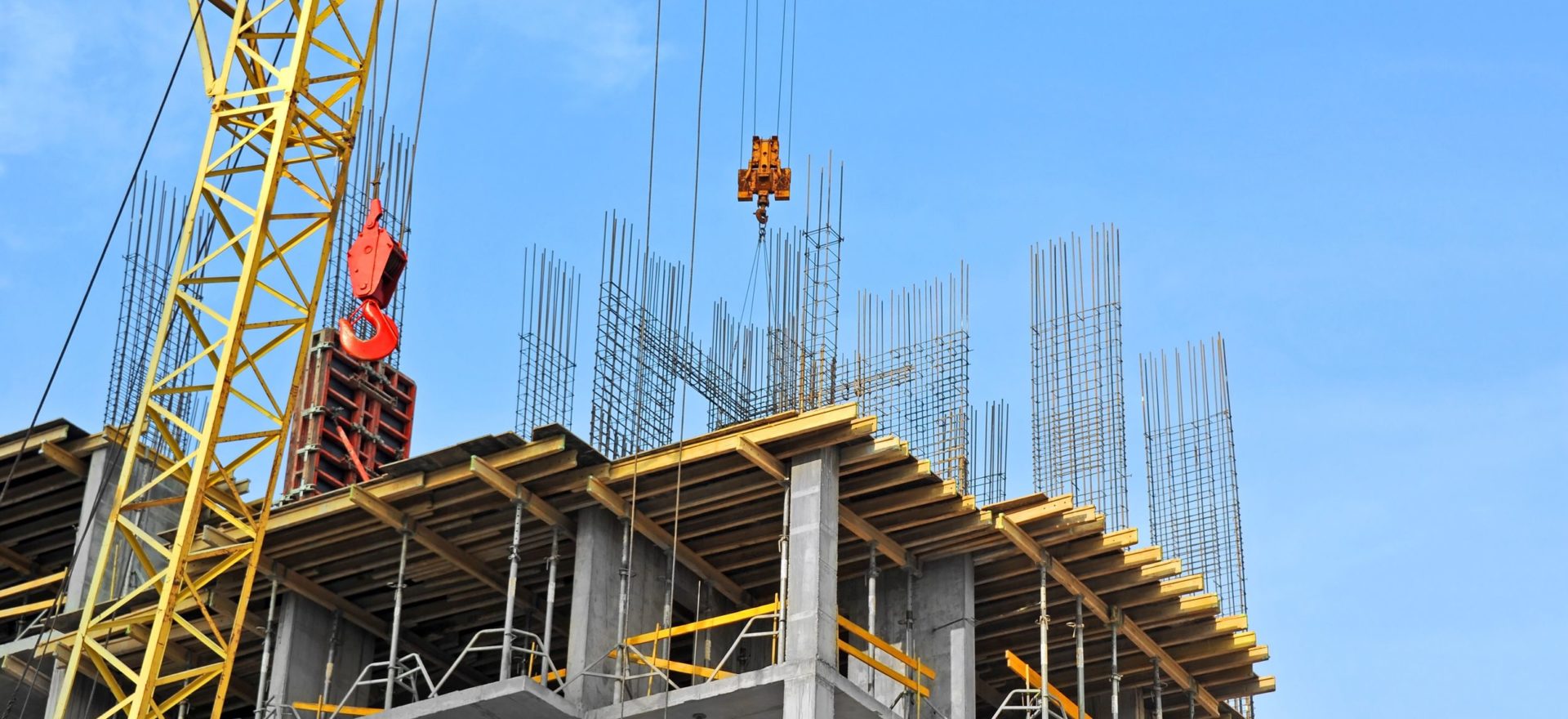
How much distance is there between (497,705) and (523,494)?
3.50m

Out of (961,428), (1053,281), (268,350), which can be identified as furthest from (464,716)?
(1053,281)

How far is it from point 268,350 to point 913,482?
34.3 feet

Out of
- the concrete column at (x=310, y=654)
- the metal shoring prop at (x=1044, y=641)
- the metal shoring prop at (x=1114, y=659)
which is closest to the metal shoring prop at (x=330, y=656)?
the concrete column at (x=310, y=654)

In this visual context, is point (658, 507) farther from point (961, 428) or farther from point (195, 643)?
point (195, 643)

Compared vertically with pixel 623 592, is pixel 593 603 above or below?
below

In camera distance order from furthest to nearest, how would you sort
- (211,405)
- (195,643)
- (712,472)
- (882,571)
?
1. (195,643)
2. (882,571)
3. (712,472)
4. (211,405)

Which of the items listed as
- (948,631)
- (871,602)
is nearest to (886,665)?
(871,602)

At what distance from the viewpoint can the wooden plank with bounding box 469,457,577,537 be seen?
36.8 m

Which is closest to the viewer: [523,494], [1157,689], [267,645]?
[523,494]

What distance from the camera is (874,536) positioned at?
126 ft

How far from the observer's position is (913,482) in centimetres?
3800

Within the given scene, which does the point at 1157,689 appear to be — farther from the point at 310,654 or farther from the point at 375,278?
the point at 375,278

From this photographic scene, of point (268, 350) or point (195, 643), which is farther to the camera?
point (195, 643)

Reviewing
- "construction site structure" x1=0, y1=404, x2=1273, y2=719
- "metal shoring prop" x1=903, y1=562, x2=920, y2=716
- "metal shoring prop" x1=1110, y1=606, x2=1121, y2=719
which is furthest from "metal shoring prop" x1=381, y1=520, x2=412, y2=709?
"metal shoring prop" x1=1110, y1=606, x2=1121, y2=719
